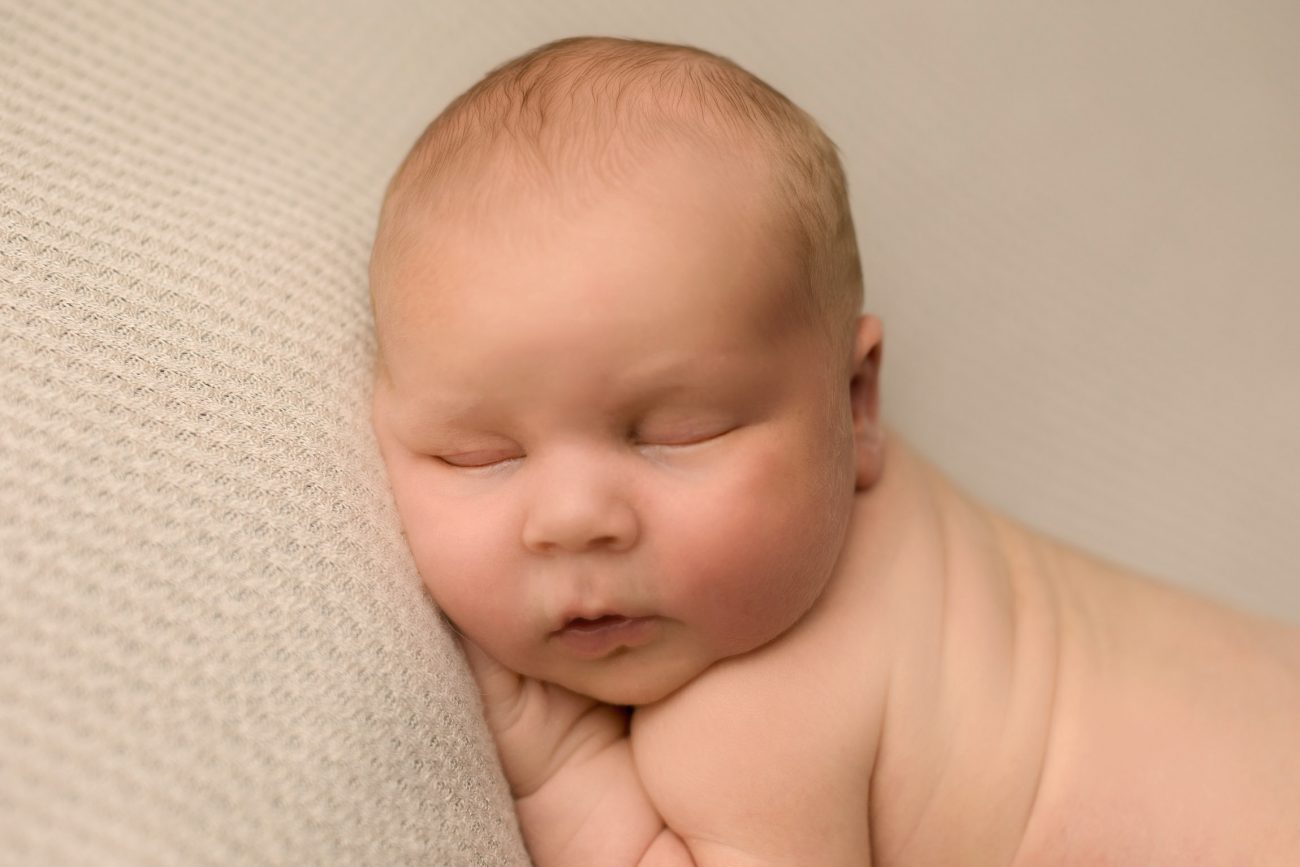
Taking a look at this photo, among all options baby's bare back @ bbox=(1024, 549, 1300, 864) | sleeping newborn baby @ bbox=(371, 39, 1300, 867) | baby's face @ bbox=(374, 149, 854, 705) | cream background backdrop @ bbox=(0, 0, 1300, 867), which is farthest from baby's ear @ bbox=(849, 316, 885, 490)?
cream background backdrop @ bbox=(0, 0, 1300, 867)

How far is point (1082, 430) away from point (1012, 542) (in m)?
0.34

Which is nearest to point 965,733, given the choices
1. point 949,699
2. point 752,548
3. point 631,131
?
point 949,699

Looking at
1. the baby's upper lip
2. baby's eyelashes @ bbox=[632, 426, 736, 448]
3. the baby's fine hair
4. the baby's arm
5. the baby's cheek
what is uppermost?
the baby's fine hair

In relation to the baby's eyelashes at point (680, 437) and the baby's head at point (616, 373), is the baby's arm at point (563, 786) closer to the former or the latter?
the baby's head at point (616, 373)

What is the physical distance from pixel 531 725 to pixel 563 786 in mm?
58

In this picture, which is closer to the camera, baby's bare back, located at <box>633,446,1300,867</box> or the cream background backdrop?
the cream background backdrop

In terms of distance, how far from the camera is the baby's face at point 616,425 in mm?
845

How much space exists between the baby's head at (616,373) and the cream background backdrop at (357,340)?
0.08m

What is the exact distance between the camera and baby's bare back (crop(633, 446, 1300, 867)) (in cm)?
95

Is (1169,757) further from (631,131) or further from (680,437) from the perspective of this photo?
(631,131)

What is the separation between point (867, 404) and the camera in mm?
1072

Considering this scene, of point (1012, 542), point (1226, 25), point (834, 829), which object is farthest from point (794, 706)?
point (1226, 25)

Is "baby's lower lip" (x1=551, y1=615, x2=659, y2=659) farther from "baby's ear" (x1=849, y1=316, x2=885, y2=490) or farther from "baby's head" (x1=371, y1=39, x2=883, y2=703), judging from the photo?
"baby's ear" (x1=849, y1=316, x2=885, y2=490)

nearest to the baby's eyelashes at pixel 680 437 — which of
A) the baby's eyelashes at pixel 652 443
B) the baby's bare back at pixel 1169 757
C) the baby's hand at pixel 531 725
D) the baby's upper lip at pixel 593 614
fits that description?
the baby's eyelashes at pixel 652 443
